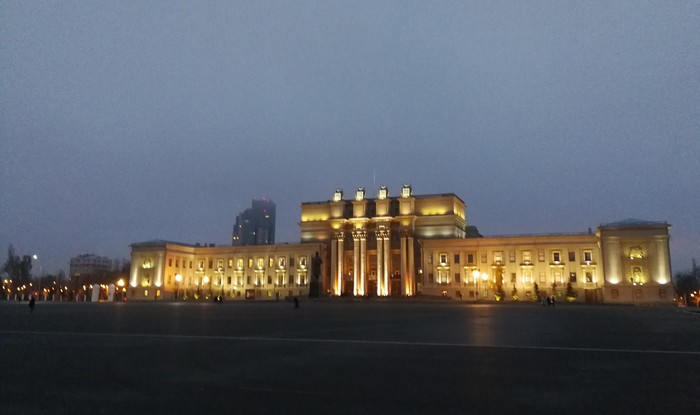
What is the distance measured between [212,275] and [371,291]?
3706 centimetres

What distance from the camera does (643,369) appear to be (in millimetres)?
8141

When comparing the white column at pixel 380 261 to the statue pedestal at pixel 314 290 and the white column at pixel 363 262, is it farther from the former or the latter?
the statue pedestal at pixel 314 290

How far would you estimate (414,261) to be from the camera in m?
94.8

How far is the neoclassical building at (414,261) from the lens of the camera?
81.0m

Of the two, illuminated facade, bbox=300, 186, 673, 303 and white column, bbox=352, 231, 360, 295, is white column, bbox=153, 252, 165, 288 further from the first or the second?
white column, bbox=352, 231, 360, 295

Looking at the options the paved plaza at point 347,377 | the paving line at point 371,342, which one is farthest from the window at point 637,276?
the paving line at point 371,342

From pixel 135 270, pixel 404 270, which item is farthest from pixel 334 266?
pixel 135 270

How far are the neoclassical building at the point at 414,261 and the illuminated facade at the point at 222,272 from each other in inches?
8.5

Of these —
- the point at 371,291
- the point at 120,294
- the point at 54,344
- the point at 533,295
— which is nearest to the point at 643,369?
the point at 54,344

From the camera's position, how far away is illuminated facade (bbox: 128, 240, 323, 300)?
10188cm

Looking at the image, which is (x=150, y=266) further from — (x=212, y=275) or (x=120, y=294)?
(x=120, y=294)

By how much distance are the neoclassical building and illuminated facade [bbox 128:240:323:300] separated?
0.22 metres

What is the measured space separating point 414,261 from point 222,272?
42358 millimetres

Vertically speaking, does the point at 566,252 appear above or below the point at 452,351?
above
